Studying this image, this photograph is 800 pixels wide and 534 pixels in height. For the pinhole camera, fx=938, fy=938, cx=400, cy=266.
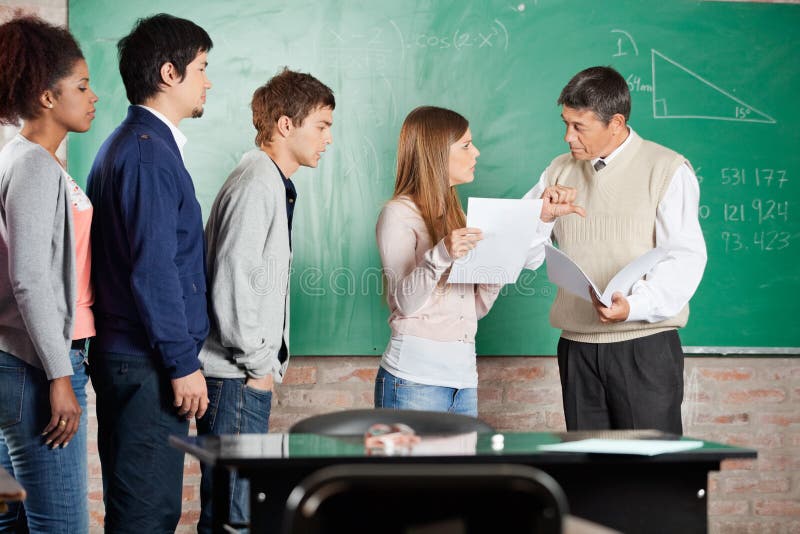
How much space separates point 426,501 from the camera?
1.23 metres

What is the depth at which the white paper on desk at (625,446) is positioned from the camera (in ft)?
5.99

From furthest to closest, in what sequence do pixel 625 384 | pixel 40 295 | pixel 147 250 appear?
pixel 625 384
pixel 147 250
pixel 40 295

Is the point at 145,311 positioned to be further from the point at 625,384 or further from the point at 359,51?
the point at 359,51

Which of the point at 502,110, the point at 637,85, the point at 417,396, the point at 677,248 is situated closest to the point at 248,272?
the point at 417,396

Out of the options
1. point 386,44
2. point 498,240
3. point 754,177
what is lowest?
point 498,240

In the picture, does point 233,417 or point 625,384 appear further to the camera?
point 625,384

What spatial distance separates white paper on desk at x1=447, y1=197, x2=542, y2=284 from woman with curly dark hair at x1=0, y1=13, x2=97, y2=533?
3.50 feet

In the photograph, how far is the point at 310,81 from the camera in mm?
2859

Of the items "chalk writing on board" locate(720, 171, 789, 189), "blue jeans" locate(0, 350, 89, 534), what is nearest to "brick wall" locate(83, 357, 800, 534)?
"chalk writing on board" locate(720, 171, 789, 189)

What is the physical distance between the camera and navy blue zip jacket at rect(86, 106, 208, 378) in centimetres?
225

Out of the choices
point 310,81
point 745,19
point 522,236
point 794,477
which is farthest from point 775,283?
point 310,81

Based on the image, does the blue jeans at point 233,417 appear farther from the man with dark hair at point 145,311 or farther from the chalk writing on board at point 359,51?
the chalk writing on board at point 359,51

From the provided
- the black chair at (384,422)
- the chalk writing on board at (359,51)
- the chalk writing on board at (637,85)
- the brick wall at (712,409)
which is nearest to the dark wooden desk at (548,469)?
the black chair at (384,422)

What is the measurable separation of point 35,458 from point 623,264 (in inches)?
68.7
